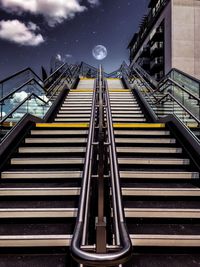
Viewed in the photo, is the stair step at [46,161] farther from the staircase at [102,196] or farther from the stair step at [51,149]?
the stair step at [51,149]

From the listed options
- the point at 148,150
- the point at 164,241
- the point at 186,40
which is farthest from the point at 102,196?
the point at 186,40

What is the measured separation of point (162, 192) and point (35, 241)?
1458 millimetres

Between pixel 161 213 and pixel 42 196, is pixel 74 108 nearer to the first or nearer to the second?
pixel 42 196

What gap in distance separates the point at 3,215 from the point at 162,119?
340 cm

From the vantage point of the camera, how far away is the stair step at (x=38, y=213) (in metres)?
2.46

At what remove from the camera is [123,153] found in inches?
144

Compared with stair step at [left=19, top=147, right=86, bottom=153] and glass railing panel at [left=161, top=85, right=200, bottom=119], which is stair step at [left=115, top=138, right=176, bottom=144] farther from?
glass railing panel at [left=161, top=85, right=200, bottom=119]

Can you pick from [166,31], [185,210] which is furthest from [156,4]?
[185,210]

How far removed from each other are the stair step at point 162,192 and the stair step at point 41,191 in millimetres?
592

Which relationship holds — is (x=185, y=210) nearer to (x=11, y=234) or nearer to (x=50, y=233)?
(x=50, y=233)

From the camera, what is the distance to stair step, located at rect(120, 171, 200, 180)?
10.1ft

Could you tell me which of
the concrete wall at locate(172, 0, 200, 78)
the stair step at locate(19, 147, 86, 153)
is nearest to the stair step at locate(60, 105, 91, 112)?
the stair step at locate(19, 147, 86, 153)

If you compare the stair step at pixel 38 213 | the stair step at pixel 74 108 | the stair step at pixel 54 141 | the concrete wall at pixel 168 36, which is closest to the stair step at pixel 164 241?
the stair step at pixel 38 213

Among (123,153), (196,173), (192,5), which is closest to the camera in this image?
(196,173)
